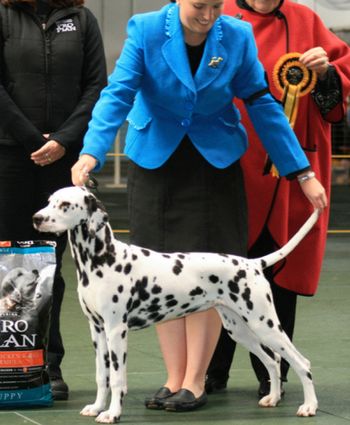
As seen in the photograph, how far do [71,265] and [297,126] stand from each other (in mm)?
4736

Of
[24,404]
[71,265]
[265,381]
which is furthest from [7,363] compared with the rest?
[71,265]

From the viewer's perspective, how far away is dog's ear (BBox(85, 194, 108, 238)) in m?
4.79

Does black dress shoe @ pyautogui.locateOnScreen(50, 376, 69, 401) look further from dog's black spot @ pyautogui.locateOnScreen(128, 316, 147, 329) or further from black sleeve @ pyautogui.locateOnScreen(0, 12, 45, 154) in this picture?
black sleeve @ pyautogui.locateOnScreen(0, 12, 45, 154)

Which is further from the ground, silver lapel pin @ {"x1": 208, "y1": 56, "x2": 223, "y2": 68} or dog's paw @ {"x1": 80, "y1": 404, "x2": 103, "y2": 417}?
silver lapel pin @ {"x1": 208, "y1": 56, "x2": 223, "y2": 68}

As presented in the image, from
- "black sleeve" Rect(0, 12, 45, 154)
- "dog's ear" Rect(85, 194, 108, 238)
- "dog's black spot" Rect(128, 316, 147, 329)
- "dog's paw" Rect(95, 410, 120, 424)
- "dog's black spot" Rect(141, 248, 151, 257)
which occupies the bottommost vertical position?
"dog's paw" Rect(95, 410, 120, 424)

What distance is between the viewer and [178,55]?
4980mm

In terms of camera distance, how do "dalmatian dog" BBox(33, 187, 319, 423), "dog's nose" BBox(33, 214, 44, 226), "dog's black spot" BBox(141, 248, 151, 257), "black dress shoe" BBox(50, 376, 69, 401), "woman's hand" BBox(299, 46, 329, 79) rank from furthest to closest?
"black dress shoe" BBox(50, 376, 69, 401) → "woman's hand" BBox(299, 46, 329, 79) → "dog's black spot" BBox(141, 248, 151, 257) → "dalmatian dog" BBox(33, 187, 319, 423) → "dog's nose" BBox(33, 214, 44, 226)

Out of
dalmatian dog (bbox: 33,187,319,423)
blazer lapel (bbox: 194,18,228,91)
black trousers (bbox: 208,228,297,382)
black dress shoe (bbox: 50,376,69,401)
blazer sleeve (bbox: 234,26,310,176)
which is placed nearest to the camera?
dalmatian dog (bbox: 33,187,319,423)

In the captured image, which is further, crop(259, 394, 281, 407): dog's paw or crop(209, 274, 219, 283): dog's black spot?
crop(259, 394, 281, 407): dog's paw

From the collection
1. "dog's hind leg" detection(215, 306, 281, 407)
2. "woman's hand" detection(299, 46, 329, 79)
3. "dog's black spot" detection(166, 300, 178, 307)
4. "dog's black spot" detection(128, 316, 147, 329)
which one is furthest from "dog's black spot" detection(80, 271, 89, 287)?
"woman's hand" detection(299, 46, 329, 79)

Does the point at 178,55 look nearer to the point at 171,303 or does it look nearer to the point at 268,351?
the point at 171,303

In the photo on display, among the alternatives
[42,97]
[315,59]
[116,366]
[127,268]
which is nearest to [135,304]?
[127,268]

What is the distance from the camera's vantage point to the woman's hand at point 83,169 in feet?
15.7

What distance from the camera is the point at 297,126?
5.52 metres
